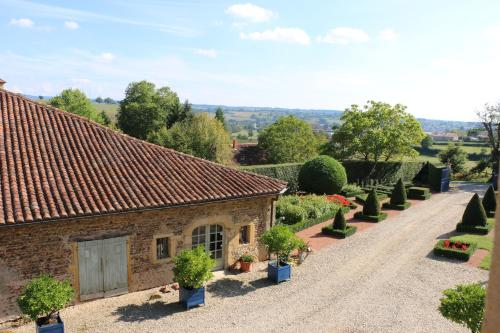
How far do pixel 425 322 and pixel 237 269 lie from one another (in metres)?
8.08

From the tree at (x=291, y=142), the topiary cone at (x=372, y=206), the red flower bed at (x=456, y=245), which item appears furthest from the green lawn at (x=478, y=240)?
the tree at (x=291, y=142)

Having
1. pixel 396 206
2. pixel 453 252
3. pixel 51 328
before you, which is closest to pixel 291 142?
→ pixel 396 206

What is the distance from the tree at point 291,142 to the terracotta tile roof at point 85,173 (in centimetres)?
3093

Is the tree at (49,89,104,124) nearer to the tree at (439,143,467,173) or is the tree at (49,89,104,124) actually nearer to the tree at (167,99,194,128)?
the tree at (167,99,194,128)

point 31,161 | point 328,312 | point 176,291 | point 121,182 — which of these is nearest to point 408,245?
point 328,312

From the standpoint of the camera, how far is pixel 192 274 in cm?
1455

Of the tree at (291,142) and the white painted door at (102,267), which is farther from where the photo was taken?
the tree at (291,142)

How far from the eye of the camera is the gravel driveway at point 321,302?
13961 mm

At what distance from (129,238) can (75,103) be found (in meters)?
55.4

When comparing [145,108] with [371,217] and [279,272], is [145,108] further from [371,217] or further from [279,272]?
[279,272]

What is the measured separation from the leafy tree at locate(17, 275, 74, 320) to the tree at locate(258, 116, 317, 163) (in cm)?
3929

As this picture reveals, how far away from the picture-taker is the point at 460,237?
24797 millimetres

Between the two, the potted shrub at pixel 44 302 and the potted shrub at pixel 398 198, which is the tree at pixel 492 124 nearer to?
the potted shrub at pixel 398 198

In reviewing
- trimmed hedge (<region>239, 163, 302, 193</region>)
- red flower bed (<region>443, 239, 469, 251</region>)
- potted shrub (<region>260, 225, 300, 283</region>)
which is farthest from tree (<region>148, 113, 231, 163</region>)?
potted shrub (<region>260, 225, 300, 283</region>)
